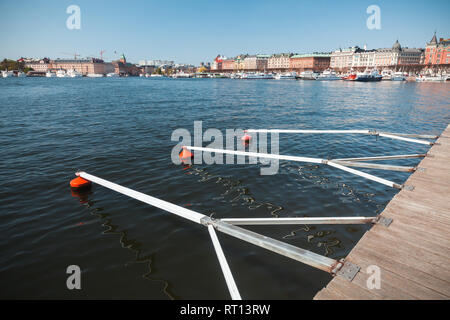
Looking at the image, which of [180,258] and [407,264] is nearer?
A: [407,264]

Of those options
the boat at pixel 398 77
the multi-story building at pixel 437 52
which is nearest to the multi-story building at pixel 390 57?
the multi-story building at pixel 437 52

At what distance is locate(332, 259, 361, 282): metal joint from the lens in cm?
364

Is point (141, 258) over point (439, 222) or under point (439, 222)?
under

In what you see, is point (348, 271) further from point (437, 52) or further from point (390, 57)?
point (390, 57)

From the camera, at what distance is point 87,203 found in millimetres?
8609

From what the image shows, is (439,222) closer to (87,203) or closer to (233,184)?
(233,184)

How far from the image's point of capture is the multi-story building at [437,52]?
491 ft

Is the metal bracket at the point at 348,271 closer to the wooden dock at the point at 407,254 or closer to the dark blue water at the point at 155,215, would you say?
the wooden dock at the point at 407,254

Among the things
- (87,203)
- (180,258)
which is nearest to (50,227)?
(87,203)

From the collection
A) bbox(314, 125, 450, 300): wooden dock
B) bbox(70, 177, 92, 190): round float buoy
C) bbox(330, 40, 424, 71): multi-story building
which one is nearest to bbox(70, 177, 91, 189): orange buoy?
bbox(70, 177, 92, 190): round float buoy

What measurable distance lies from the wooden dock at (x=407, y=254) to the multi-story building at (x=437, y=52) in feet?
666

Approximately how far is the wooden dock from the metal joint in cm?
5
